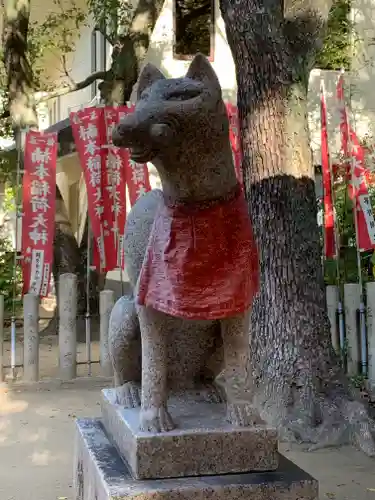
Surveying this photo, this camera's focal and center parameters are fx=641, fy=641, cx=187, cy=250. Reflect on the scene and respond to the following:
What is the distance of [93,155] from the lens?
23.7 ft

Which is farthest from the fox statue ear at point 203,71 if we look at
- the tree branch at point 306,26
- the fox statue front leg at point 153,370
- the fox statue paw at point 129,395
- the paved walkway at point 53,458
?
the tree branch at point 306,26

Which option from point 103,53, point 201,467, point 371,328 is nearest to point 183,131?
point 201,467

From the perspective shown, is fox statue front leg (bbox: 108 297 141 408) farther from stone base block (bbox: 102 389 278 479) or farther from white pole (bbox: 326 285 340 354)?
white pole (bbox: 326 285 340 354)

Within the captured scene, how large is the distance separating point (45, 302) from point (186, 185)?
12.2 meters

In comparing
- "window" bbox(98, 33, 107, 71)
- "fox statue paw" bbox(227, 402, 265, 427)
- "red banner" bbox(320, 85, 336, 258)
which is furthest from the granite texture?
"window" bbox(98, 33, 107, 71)

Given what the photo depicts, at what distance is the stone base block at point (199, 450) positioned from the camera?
2.16 metres

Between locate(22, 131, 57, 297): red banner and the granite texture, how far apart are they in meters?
4.80

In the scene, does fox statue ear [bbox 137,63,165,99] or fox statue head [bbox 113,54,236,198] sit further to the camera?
fox statue ear [bbox 137,63,165,99]

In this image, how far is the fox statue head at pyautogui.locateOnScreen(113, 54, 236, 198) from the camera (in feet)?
6.61

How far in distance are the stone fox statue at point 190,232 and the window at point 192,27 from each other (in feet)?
25.6

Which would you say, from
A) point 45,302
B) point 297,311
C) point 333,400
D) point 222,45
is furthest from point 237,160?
point 45,302

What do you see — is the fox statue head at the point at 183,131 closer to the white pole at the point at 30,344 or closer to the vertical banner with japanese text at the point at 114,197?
the white pole at the point at 30,344

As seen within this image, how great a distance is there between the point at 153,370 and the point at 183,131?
33.4 inches

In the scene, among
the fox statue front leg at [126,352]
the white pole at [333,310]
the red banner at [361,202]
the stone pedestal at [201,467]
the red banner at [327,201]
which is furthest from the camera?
the red banner at [327,201]
